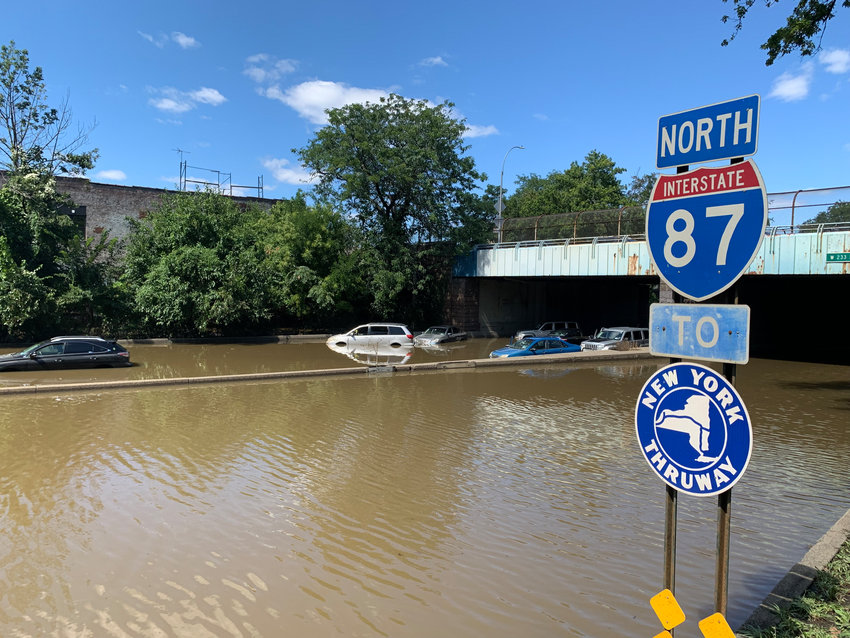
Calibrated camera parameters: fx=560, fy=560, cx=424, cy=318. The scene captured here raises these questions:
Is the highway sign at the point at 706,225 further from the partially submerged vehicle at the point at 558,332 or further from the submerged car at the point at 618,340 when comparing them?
the partially submerged vehicle at the point at 558,332

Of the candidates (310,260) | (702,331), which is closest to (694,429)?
(702,331)

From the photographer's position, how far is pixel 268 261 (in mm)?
31797

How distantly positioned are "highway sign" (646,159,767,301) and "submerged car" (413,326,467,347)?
27.9 m

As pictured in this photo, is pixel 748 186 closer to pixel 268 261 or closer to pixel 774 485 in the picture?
pixel 774 485

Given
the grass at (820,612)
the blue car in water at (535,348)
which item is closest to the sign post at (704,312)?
the grass at (820,612)

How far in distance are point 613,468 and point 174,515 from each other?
6.98 metres

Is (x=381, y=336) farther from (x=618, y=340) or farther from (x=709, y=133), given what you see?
(x=709, y=133)

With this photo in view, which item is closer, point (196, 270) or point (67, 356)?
point (67, 356)

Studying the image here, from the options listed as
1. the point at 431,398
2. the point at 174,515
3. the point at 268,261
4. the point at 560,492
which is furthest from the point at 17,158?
the point at 560,492

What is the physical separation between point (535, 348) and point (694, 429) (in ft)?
72.8

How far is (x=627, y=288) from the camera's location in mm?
43844

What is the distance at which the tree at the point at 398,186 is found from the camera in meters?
33.6

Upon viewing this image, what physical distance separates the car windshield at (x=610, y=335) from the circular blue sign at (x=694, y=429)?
85.4 ft

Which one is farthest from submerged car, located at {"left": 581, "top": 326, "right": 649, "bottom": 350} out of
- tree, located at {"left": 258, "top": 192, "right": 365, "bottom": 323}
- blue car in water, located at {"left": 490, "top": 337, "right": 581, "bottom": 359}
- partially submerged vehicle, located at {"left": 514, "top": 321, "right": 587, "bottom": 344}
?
tree, located at {"left": 258, "top": 192, "right": 365, "bottom": 323}
